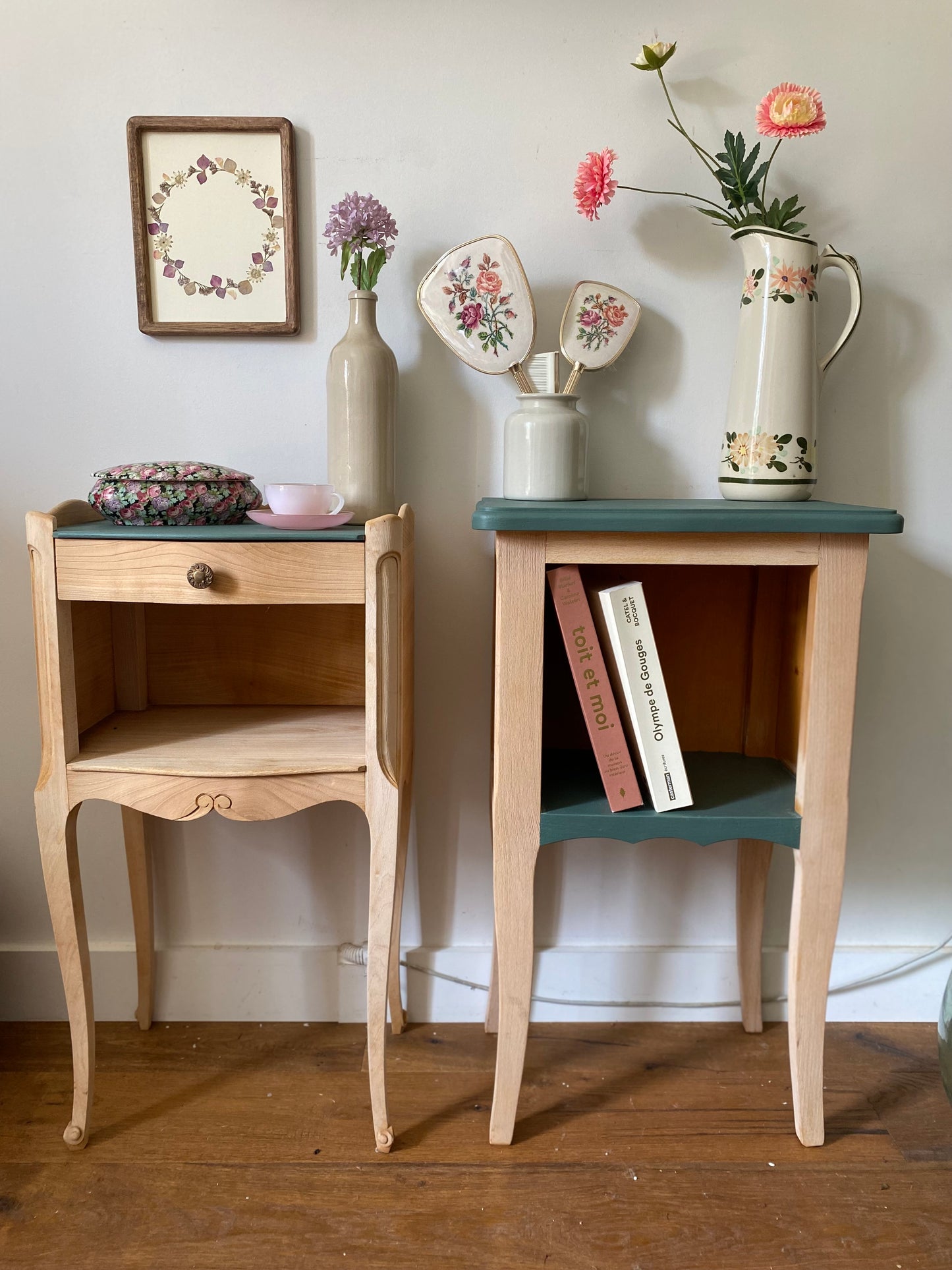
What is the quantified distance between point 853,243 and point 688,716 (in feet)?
2.63

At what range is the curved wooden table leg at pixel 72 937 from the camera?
1177mm

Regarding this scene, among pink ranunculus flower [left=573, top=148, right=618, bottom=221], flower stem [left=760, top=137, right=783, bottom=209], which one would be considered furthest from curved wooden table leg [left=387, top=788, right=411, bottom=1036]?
flower stem [left=760, top=137, right=783, bottom=209]

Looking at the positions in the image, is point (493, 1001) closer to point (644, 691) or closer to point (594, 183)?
point (644, 691)

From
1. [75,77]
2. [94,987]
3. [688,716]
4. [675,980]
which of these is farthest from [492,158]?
[94,987]

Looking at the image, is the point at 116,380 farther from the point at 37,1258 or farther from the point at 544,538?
the point at 37,1258

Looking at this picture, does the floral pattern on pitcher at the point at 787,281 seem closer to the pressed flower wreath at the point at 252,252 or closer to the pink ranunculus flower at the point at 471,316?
the pink ranunculus flower at the point at 471,316

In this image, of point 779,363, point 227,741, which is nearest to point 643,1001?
point 227,741

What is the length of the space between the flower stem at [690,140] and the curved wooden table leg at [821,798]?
25.7 inches

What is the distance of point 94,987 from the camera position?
1546mm

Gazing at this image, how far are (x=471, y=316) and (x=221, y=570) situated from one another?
568 mm

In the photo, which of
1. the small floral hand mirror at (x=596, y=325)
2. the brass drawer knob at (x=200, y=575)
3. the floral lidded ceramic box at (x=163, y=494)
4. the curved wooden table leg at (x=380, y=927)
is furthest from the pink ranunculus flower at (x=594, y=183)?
the curved wooden table leg at (x=380, y=927)

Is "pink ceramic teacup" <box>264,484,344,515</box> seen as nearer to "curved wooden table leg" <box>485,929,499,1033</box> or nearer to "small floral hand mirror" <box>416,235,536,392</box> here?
"small floral hand mirror" <box>416,235,536,392</box>

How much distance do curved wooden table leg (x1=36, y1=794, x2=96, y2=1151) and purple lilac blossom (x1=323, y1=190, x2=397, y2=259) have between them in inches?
35.0

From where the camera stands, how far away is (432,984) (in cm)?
155
